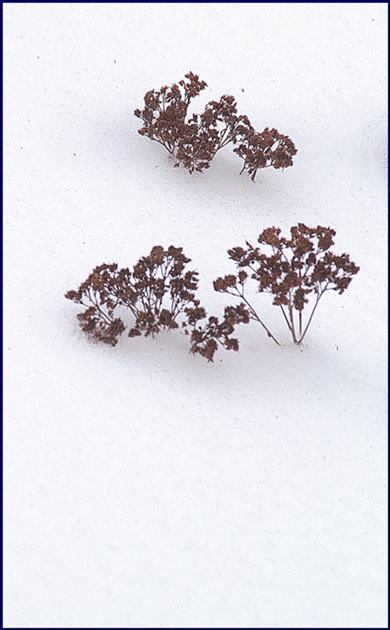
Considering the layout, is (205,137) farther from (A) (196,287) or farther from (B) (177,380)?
(B) (177,380)

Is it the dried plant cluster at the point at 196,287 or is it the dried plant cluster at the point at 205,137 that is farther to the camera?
the dried plant cluster at the point at 205,137

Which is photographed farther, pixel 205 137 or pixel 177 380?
pixel 205 137

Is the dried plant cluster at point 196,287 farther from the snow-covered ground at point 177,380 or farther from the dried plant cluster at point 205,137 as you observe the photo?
the dried plant cluster at point 205,137

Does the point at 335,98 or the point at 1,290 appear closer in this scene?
the point at 1,290

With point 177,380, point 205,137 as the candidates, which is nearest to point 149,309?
point 177,380

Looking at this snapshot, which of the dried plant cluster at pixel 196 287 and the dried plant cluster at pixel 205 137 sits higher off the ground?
the dried plant cluster at pixel 205 137

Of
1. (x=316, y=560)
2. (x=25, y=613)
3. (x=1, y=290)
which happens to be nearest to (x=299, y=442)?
(x=316, y=560)

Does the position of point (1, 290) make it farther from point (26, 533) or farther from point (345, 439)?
point (345, 439)

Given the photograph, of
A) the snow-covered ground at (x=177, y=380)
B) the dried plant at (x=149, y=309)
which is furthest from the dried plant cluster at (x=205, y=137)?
the dried plant at (x=149, y=309)
